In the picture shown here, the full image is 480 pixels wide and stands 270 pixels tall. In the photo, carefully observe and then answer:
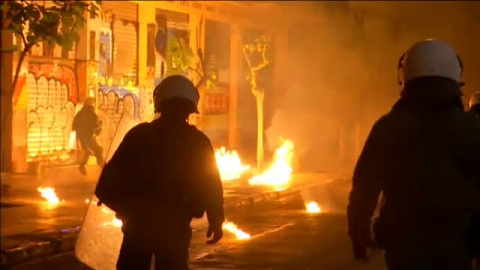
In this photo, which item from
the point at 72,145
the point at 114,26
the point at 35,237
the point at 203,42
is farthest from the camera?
the point at 203,42

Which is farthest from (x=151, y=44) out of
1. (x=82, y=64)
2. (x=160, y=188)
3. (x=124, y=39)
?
(x=160, y=188)

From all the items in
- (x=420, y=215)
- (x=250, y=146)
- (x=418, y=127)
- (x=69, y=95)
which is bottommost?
(x=250, y=146)

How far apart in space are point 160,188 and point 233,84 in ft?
72.4

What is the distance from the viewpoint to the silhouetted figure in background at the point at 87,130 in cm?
1709

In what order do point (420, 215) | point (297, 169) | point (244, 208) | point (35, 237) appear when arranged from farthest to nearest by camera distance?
1. point (297, 169)
2. point (244, 208)
3. point (35, 237)
4. point (420, 215)

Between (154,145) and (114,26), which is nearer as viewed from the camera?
(154,145)

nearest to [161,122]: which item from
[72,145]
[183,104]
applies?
[183,104]

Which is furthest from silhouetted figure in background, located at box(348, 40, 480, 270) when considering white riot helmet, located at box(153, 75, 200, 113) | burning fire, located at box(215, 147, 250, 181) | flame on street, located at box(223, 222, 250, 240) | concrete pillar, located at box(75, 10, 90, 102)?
concrete pillar, located at box(75, 10, 90, 102)

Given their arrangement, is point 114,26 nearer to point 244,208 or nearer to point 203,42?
point 203,42

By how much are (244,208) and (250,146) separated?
12.3 m

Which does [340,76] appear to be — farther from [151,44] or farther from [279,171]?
[151,44]

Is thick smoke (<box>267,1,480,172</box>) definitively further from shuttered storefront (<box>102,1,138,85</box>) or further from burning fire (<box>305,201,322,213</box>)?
shuttered storefront (<box>102,1,138,85</box>)

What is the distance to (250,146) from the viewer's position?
2700cm

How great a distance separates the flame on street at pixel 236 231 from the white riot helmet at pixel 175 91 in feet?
21.4
